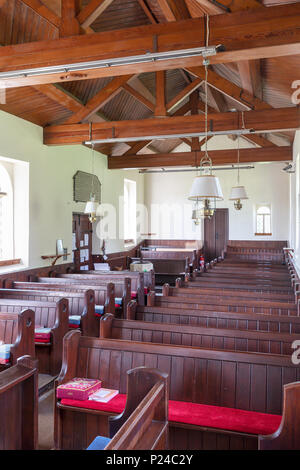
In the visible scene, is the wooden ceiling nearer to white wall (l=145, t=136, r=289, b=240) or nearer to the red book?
the red book

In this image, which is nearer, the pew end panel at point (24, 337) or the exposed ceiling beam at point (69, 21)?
the pew end panel at point (24, 337)

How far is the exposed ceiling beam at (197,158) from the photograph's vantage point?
9.00 metres

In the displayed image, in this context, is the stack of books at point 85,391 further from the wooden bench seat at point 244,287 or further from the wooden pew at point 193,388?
the wooden bench seat at point 244,287

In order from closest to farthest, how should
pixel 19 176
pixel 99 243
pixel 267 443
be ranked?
pixel 267 443, pixel 19 176, pixel 99 243

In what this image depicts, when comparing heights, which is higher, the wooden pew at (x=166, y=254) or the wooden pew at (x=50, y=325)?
the wooden pew at (x=166, y=254)

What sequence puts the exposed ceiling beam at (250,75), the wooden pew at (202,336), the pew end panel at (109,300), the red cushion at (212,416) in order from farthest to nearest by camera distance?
1. the exposed ceiling beam at (250,75)
2. the pew end panel at (109,300)
3. the wooden pew at (202,336)
4. the red cushion at (212,416)

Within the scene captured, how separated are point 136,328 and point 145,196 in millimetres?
11249

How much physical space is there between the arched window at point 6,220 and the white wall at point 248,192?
Answer: 24.9ft

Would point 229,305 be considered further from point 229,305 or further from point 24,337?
point 24,337

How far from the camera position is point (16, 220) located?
694cm

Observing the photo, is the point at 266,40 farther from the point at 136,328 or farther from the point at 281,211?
the point at 281,211

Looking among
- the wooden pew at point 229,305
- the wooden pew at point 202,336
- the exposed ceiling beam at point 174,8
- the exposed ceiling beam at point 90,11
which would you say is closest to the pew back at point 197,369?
the wooden pew at point 202,336

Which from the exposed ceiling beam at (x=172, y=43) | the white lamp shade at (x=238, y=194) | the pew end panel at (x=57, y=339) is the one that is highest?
the exposed ceiling beam at (x=172, y=43)
